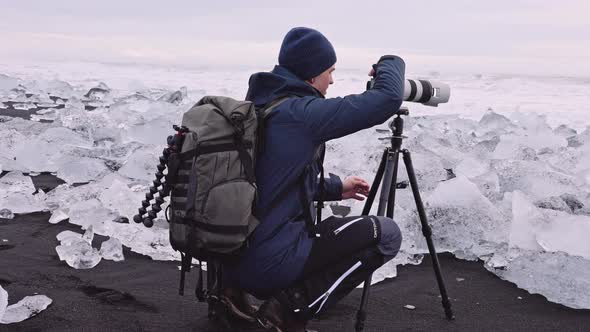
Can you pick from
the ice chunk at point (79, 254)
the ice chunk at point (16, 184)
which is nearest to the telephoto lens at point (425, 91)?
the ice chunk at point (79, 254)

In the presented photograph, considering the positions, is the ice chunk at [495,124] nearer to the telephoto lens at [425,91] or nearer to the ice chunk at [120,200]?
the ice chunk at [120,200]

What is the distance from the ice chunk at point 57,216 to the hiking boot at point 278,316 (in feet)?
8.65

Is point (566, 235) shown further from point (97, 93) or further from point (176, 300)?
point (97, 93)

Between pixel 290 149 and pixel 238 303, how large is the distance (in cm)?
96

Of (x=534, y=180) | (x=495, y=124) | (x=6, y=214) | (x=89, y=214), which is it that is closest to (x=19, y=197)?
(x=6, y=214)

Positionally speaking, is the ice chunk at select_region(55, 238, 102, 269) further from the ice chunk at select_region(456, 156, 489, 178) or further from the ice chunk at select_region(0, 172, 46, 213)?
the ice chunk at select_region(456, 156, 489, 178)

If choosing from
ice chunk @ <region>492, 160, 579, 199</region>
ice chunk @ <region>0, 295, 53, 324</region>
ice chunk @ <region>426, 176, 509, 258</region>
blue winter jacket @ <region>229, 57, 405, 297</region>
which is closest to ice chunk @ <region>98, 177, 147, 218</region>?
ice chunk @ <region>0, 295, 53, 324</region>

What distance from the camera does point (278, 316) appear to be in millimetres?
2619

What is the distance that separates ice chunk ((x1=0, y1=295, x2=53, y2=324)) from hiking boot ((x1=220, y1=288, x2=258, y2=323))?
87 centimetres

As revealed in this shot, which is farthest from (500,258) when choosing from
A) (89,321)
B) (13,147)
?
(13,147)

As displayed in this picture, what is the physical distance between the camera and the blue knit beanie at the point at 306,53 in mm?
2543

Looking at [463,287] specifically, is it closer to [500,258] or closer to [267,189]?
[500,258]

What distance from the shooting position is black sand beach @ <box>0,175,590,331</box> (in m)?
3.06

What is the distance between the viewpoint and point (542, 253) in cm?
388
